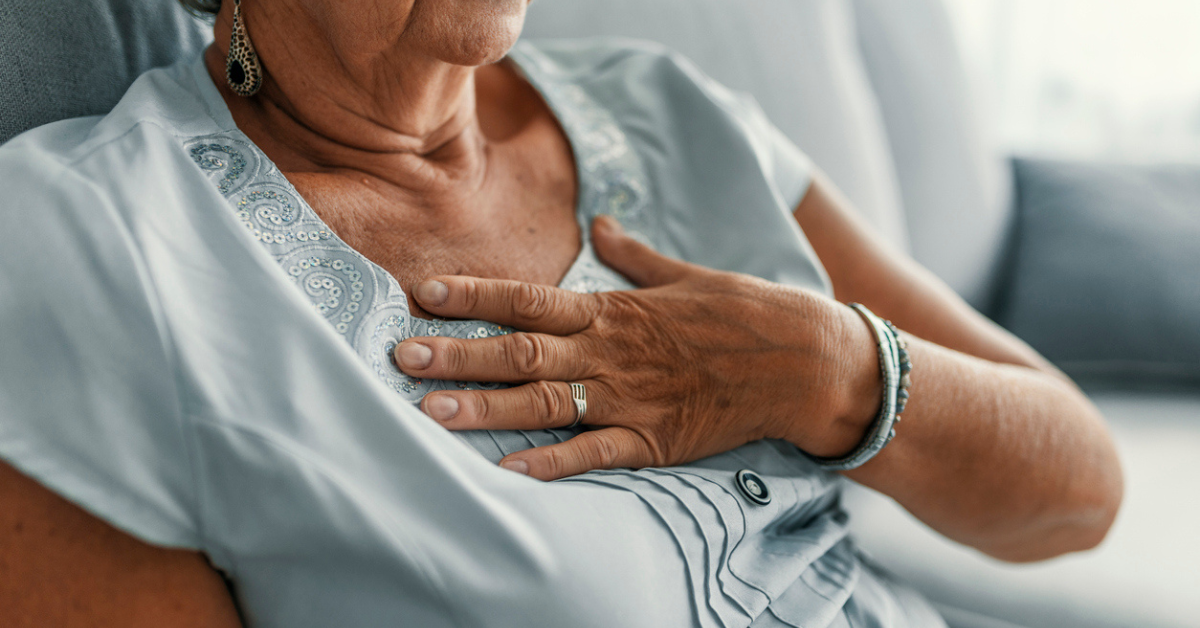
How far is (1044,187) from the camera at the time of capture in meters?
1.64

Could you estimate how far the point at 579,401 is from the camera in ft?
2.10

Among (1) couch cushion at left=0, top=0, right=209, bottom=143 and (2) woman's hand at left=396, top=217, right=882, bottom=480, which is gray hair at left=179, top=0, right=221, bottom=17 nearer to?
(1) couch cushion at left=0, top=0, right=209, bottom=143

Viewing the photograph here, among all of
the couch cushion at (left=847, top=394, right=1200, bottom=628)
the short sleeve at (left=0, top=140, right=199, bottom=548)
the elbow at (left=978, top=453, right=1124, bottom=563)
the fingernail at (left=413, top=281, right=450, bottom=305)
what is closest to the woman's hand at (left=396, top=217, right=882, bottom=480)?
the fingernail at (left=413, top=281, right=450, bottom=305)

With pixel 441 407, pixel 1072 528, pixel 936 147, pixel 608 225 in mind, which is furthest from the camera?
pixel 936 147

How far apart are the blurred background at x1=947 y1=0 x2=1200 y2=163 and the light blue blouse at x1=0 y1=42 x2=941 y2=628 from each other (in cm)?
230

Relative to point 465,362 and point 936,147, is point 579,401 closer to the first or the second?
point 465,362

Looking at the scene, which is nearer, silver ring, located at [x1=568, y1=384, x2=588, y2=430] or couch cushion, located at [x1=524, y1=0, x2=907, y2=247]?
silver ring, located at [x1=568, y1=384, x2=588, y2=430]

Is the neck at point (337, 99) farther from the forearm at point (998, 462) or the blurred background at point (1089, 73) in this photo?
the blurred background at point (1089, 73)

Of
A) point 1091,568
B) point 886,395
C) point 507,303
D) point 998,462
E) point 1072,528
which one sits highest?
point 507,303

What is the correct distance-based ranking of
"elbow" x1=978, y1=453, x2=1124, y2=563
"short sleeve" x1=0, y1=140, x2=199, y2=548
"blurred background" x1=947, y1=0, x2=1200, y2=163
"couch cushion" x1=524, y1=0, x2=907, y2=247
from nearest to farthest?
"short sleeve" x1=0, y1=140, x2=199, y2=548 → "elbow" x1=978, y1=453, x2=1124, y2=563 → "couch cushion" x1=524, y1=0, x2=907, y2=247 → "blurred background" x1=947, y1=0, x2=1200, y2=163

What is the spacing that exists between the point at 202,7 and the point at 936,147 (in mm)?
1401

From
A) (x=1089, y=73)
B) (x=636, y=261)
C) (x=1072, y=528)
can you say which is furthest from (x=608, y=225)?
(x=1089, y=73)

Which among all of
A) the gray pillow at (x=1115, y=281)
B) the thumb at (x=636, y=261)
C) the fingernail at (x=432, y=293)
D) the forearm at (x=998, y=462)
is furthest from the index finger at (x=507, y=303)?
the gray pillow at (x=1115, y=281)

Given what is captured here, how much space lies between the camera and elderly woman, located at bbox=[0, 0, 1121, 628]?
0.46 meters
